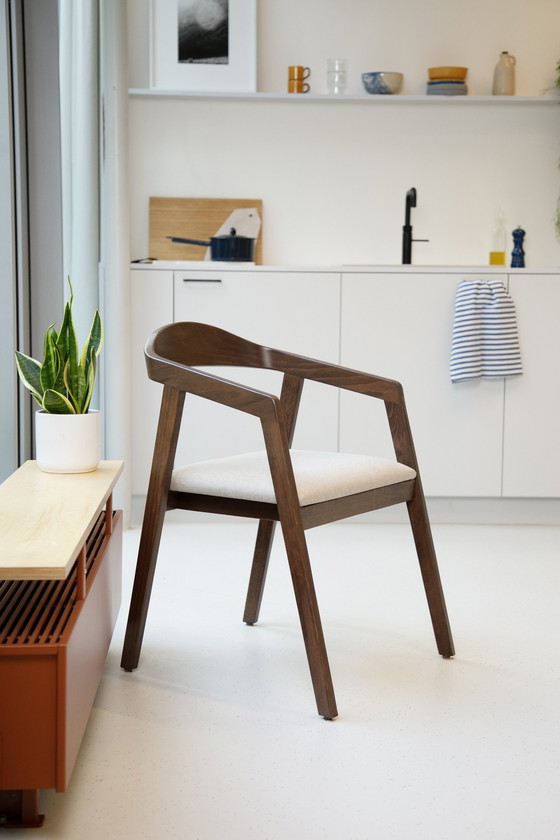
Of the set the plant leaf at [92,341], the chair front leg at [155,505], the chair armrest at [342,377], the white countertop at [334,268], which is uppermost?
the white countertop at [334,268]

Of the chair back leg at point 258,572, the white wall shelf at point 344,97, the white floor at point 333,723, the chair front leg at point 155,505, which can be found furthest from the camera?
the white wall shelf at point 344,97

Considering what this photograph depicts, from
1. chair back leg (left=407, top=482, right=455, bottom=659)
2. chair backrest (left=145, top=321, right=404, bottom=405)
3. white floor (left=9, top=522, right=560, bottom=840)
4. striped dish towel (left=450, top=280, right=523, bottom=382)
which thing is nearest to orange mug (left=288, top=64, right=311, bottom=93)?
striped dish towel (left=450, top=280, right=523, bottom=382)

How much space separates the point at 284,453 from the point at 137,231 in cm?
241

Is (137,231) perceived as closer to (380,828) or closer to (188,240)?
(188,240)

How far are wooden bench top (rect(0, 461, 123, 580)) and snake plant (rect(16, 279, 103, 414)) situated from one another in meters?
0.15

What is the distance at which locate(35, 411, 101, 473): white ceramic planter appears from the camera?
1.93m

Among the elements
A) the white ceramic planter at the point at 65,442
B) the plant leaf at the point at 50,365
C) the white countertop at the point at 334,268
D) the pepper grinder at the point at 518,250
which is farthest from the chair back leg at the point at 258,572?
the pepper grinder at the point at 518,250

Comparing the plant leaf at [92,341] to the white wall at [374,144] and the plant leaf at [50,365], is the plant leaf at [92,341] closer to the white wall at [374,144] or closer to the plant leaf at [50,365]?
the plant leaf at [50,365]

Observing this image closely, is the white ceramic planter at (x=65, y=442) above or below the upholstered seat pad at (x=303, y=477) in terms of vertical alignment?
above

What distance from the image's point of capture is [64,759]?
129 cm

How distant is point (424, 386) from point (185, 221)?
4.09 ft

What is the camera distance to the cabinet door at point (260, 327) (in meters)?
3.54

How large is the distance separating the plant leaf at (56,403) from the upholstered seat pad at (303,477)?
0.27 m

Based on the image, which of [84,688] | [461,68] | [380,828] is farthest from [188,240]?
[380,828]
